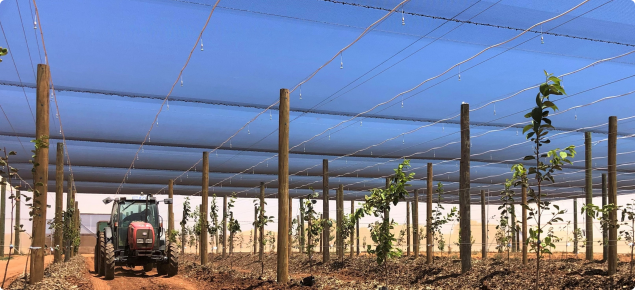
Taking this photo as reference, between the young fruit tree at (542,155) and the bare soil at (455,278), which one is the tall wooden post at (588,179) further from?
the young fruit tree at (542,155)

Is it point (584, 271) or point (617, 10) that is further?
point (584, 271)

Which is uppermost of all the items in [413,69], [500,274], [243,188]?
[413,69]

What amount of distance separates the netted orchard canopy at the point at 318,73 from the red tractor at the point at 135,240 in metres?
2.26

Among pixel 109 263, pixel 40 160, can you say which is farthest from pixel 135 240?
pixel 40 160

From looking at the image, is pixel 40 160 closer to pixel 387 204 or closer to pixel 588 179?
pixel 387 204

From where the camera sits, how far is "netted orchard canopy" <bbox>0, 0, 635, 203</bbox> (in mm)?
9844

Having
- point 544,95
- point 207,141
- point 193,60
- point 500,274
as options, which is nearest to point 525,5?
point 544,95

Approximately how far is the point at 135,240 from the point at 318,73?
7466mm

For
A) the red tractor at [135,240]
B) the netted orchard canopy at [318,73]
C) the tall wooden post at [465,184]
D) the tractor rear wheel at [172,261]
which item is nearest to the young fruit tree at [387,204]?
the netted orchard canopy at [318,73]

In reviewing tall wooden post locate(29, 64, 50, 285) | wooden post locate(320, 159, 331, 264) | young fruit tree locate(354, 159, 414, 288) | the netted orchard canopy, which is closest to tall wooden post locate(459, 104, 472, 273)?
the netted orchard canopy

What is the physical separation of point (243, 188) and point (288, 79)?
22881mm

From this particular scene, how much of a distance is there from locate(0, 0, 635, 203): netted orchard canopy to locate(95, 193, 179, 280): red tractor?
226 cm

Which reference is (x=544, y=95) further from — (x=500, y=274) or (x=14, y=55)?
(x=14, y=55)

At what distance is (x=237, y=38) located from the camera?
10930 mm
